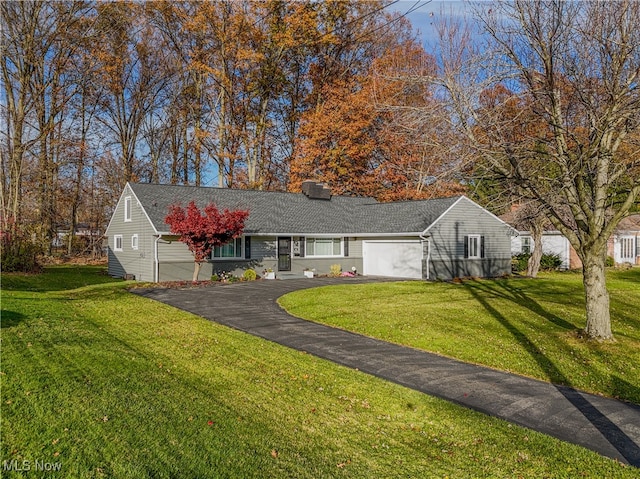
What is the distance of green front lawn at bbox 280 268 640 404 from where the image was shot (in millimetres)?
8289

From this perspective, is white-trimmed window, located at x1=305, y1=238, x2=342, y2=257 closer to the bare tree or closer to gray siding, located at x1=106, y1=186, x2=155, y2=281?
gray siding, located at x1=106, y1=186, x2=155, y2=281

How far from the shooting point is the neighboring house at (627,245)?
34781mm

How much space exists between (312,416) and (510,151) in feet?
22.1

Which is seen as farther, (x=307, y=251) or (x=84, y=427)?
(x=307, y=251)

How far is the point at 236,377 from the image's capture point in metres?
7.12

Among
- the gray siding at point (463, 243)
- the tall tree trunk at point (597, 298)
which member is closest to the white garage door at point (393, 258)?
the gray siding at point (463, 243)

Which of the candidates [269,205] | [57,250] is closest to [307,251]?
[269,205]

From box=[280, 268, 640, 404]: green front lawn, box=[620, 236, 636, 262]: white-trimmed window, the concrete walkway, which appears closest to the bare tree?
Answer: box=[280, 268, 640, 404]: green front lawn

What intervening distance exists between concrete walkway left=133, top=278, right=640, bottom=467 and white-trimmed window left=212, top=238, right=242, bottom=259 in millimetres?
10487

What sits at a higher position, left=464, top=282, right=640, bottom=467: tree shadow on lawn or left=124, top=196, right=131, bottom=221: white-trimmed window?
left=124, top=196, right=131, bottom=221: white-trimmed window

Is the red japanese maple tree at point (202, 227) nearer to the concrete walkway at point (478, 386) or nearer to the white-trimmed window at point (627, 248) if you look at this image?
the concrete walkway at point (478, 386)

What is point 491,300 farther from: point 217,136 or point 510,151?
point 217,136

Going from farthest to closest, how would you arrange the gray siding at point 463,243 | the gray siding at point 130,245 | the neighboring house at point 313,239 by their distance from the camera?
the gray siding at point 463,243
the neighboring house at point 313,239
the gray siding at point 130,245

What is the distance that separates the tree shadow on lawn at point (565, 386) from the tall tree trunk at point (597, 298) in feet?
4.69
